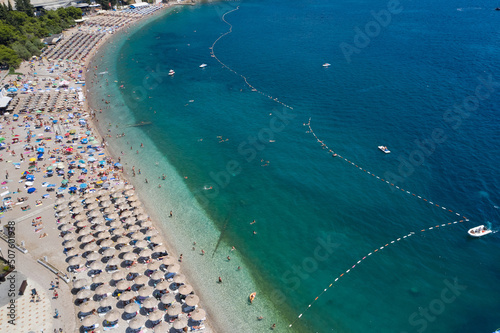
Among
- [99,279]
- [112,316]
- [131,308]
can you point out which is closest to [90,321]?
[112,316]

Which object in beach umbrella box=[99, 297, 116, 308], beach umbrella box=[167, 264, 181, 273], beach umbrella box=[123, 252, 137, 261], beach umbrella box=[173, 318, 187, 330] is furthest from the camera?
beach umbrella box=[123, 252, 137, 261]

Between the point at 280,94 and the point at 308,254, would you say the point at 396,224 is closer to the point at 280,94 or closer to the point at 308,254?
the point at 308,254

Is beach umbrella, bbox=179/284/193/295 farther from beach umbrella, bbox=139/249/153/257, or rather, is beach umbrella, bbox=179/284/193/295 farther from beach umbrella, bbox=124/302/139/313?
beach umbrella, bbox=139/249/153/257

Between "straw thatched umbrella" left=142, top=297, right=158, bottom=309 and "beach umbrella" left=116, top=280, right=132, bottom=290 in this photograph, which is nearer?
"straw thatched umbrella" left=142, top=297, right=158, bottom=309

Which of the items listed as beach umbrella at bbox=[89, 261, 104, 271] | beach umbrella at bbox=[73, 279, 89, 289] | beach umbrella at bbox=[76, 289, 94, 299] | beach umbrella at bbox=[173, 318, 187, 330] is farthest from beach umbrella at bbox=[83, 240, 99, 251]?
beach umbrella at bbox=[173, 318, 187, 330]

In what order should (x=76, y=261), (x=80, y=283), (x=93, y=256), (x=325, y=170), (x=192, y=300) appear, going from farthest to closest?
(x=325, y=170), (x=93, y=256), (x=76, y=261), (x=80, y=283), (x=192, y=300)

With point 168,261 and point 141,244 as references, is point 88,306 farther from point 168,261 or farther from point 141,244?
point 141,244
